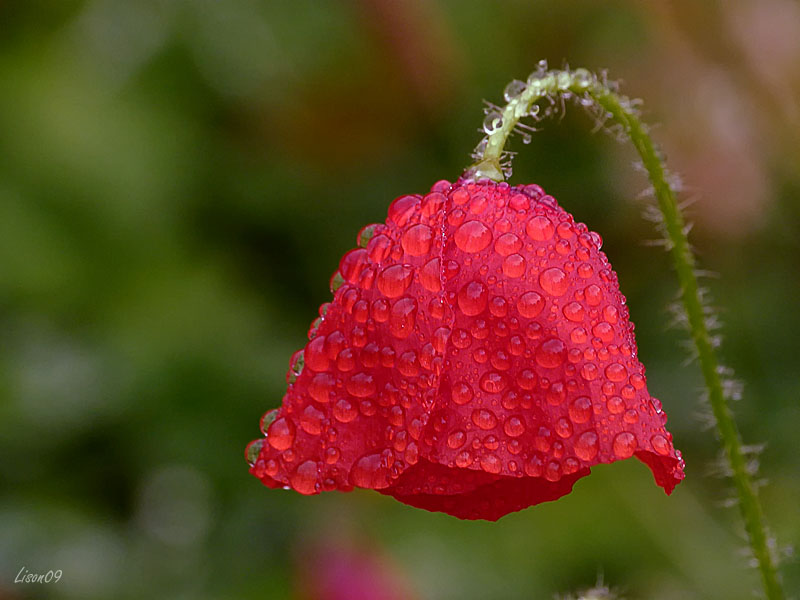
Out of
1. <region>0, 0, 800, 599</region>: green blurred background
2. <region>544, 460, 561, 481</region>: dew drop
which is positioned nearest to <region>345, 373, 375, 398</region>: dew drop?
<region>544, 460, 561, 481</region>: dew drop

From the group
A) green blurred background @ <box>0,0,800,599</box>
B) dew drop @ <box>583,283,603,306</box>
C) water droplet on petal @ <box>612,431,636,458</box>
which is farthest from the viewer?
green blurred background @ <box>0,0,800,599</box>

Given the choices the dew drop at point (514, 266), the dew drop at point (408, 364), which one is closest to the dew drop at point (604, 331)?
the dew drop at point (514, 266)

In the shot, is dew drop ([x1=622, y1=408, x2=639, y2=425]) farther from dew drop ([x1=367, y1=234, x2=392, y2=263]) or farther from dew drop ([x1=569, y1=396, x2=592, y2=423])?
dew drop ([x1=367, y1=234, x2=392, y2=263])

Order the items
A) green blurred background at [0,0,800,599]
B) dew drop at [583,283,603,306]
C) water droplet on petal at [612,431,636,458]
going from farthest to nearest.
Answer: green blurred background at [0,0,800,599], dew drop at [583,283,603,306], water droplet on petal at [612,431,636,458]

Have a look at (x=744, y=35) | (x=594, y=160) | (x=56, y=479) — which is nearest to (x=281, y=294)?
(x=56, y=479)

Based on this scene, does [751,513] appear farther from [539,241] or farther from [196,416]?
[196,416]

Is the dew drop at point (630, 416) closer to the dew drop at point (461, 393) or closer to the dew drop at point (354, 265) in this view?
the dew drop at point (461, 393)

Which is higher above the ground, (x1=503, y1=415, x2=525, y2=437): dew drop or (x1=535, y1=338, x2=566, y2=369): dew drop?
(x1=535, y1=338, x2=566, y2=369): dew drop

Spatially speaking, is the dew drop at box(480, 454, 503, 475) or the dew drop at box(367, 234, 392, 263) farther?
the dew drop at box(367, 234, 392, 263)
